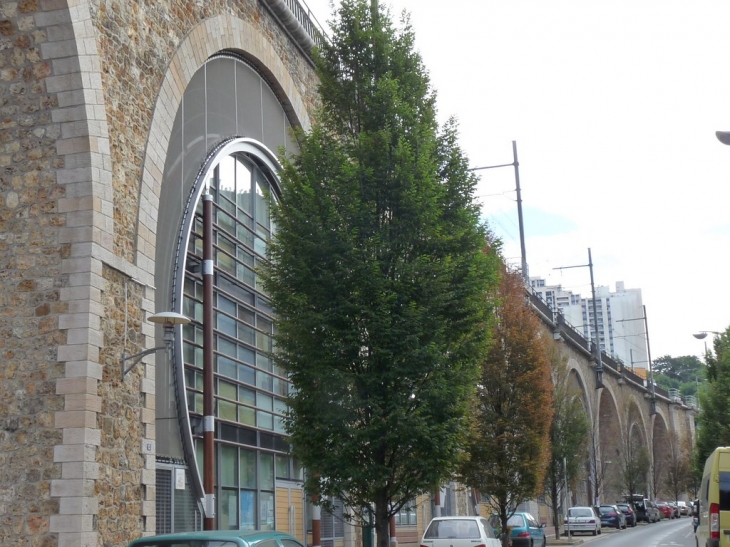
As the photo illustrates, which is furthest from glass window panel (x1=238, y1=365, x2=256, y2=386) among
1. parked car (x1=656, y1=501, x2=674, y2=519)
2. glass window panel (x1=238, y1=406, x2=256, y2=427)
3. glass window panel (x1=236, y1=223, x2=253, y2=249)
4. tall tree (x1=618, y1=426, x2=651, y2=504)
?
parked car (x1=656, y1=501, x2=674, y2=519)

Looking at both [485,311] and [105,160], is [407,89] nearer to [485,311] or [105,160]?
[485,311]

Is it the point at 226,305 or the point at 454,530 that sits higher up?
the point at 226,305

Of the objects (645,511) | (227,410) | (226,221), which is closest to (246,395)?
(227,410)

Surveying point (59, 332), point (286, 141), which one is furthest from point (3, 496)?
point (286, 141)

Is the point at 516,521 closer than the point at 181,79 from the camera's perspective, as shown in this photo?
No

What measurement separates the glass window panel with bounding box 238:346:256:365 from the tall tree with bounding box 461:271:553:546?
7447 millimetres

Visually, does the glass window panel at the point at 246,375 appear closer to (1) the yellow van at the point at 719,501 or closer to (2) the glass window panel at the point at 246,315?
(2) the glass window panel at the point at 246,315

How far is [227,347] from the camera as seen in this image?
18922 mm

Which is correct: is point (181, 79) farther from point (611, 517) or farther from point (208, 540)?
point (611, 517)

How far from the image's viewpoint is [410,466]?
46.5 feet

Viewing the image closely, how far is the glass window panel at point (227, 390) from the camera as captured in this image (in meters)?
18.3

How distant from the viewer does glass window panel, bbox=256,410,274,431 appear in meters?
20.3

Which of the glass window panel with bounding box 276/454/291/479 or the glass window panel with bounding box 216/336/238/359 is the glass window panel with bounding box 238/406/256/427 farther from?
the glass window panel with bounding box 276/454/291/479

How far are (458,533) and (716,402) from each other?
33.6m
